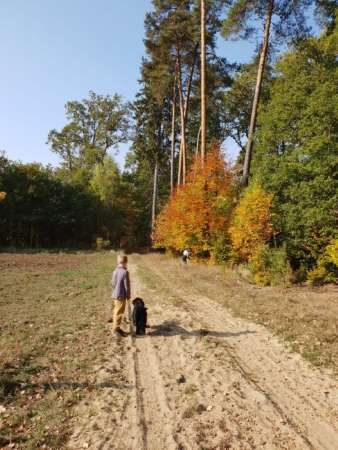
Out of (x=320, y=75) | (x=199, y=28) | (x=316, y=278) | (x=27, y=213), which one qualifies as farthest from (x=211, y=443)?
(x=27, y=213)

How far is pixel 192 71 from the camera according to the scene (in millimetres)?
27469

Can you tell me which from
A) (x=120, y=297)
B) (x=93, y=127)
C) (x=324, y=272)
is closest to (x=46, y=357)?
(x=120, y=297)

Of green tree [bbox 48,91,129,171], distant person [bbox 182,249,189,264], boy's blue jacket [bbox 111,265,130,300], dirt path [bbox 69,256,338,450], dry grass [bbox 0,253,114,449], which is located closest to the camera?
dirt path [bbox 69,256,338,450]

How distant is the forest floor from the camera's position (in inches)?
176

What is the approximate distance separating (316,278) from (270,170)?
6.12 metres

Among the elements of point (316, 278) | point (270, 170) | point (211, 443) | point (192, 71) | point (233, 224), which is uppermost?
point (192, 71)

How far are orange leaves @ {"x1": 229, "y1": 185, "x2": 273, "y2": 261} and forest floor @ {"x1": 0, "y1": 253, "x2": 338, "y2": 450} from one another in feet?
17.4

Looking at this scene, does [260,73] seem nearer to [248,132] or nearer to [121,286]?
[248,132]

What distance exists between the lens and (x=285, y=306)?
10.9 metres

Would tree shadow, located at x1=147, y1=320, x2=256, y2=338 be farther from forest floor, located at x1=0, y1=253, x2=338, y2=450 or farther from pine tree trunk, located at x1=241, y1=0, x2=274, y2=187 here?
pine tree trunk, located at x1=241, y1=0, x2=274, y2=187

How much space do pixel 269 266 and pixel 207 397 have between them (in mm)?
11511

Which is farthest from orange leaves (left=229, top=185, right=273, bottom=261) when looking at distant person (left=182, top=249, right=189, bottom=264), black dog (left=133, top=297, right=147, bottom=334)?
black dog (left=133, top=297, right=147, bottom=334)

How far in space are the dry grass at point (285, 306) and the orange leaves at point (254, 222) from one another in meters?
1.72

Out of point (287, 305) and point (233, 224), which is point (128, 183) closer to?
point (233, 224)
